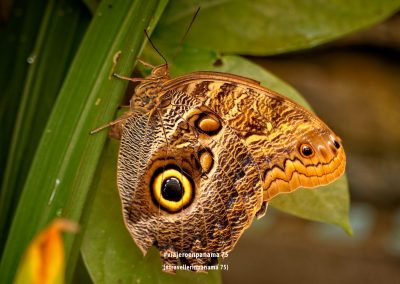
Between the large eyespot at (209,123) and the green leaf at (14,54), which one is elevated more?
the green leaf at (14,54)

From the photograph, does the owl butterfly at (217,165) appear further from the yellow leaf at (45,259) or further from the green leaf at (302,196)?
the yellow leaf at (45,259)

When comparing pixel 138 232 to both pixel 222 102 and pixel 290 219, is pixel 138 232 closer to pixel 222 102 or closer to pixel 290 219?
pixel 222 102

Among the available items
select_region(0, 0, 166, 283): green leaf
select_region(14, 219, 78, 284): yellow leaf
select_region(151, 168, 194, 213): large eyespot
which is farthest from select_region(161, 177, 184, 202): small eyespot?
select_region(14, 219, 78, 284): yellow leaf

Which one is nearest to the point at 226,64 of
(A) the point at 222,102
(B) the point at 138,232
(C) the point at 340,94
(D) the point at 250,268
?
(A) the point at 222,102

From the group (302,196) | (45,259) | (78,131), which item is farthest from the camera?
(302,196)

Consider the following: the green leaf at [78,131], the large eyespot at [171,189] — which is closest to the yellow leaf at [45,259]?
the green leaf at [78,131]

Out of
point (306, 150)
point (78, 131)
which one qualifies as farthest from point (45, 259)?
point (306, 150)

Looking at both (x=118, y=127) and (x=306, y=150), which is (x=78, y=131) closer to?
(x=118, y=127)
